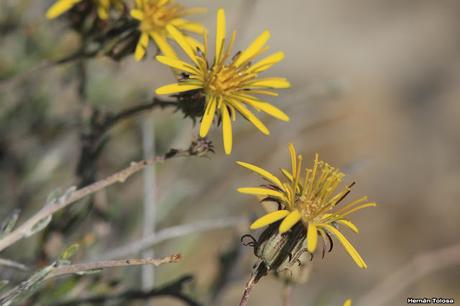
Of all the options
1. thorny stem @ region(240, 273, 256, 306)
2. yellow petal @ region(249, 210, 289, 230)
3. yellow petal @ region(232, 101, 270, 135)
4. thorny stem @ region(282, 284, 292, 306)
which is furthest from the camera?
thorny stem @ region(282, 284, 292, 306)

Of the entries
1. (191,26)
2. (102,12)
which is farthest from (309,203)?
(102,12)

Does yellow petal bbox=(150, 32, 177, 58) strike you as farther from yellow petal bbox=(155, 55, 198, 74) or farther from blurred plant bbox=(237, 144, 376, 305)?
blurred plant bbox=(237, 144, 376, 305)

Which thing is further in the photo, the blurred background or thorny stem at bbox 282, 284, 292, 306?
the blurred background

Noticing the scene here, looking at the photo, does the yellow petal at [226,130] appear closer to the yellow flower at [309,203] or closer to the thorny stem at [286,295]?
the yellow flower at [309,203]

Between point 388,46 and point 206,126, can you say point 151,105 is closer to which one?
point 206,126

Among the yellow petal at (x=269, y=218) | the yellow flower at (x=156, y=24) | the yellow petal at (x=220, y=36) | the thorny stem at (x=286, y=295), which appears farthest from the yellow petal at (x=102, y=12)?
the thorny stem at (x=286, y=295)

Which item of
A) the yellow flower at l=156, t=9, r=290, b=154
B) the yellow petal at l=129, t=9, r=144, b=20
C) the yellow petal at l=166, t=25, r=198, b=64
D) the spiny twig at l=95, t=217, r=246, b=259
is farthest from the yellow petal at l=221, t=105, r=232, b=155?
the spiny twig at l=95, t=217, r=246, b=259
